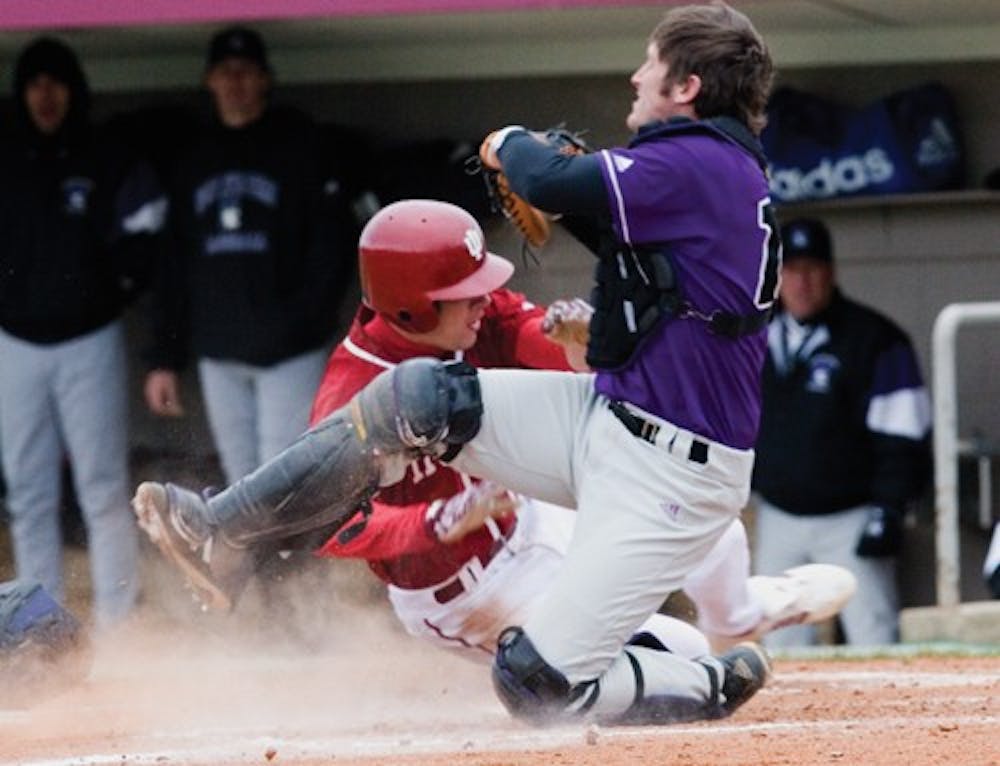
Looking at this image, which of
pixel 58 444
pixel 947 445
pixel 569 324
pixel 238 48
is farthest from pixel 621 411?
pixel 58 444

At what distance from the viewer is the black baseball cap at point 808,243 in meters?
9.48

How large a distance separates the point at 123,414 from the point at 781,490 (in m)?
2.49

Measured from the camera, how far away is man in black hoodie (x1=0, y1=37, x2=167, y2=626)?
369 inches

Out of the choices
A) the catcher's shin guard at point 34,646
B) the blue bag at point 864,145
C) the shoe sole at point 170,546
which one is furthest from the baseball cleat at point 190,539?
the blue bag at point 864,145

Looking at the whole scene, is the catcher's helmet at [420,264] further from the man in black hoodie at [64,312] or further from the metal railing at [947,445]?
the man in black hoodie at [64,312]

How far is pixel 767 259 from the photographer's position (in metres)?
5.66

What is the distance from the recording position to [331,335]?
960cm

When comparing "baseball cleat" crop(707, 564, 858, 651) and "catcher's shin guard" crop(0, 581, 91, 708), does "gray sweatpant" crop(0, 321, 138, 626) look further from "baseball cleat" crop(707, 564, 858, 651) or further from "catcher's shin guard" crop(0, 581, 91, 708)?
"baseball cleat" crop(707, 564, 858, 651)

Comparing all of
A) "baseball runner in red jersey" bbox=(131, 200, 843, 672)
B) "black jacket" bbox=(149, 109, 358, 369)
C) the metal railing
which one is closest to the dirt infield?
"baseball runner in red jersey" bbox=(131, 200, 843, 672)

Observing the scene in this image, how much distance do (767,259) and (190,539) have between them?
4.75 feet

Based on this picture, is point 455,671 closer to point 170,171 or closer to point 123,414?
point 123,414

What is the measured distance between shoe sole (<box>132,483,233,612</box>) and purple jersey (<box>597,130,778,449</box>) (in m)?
1.02

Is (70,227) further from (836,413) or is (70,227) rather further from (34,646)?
(34,646)

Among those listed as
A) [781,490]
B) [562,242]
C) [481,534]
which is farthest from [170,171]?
[481,534]
